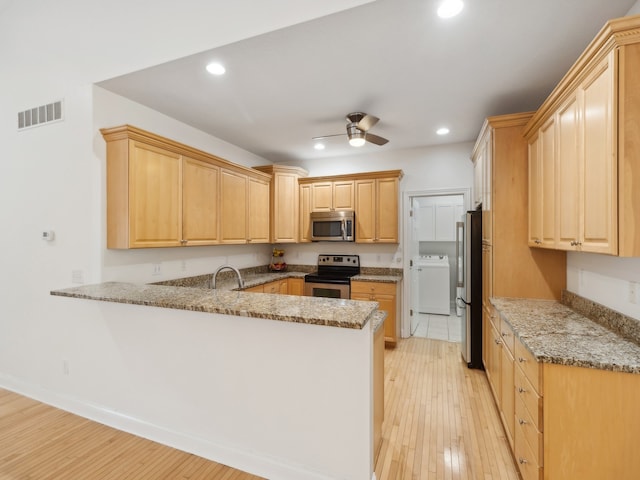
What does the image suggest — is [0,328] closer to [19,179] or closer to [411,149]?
[19,179]

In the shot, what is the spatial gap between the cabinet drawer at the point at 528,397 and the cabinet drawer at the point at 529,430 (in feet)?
0.07

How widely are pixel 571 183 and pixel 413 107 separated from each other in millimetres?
1695

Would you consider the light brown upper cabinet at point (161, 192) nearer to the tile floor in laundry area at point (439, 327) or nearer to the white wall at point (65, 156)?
the white wall at point (65, 156)

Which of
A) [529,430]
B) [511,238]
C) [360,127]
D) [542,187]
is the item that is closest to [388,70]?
[360,127]

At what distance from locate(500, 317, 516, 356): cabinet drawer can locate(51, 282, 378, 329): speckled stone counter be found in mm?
982

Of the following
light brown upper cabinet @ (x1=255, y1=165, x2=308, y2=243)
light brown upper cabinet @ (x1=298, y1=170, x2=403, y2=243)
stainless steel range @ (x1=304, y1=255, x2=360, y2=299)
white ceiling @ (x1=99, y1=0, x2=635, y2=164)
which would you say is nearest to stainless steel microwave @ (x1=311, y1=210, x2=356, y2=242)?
light brown upper cabinet @ (x1=298, y1=170, x2=403, y2=243)

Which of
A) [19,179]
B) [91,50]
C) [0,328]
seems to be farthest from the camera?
[0,328]

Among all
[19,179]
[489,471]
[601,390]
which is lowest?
[489,471]

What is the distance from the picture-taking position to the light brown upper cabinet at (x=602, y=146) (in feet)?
4.46

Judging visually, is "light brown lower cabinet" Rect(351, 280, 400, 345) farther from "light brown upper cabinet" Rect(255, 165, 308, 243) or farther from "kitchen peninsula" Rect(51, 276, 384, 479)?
"kitchen peninsula" Rect(51, 276, 384, 479)

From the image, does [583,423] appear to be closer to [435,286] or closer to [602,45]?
[602,45]

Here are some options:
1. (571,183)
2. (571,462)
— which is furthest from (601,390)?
(571,183)

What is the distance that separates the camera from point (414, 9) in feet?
5.74

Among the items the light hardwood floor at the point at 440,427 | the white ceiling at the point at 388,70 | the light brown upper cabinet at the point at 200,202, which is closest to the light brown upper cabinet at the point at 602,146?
the white ceiling at the point at 388,70
